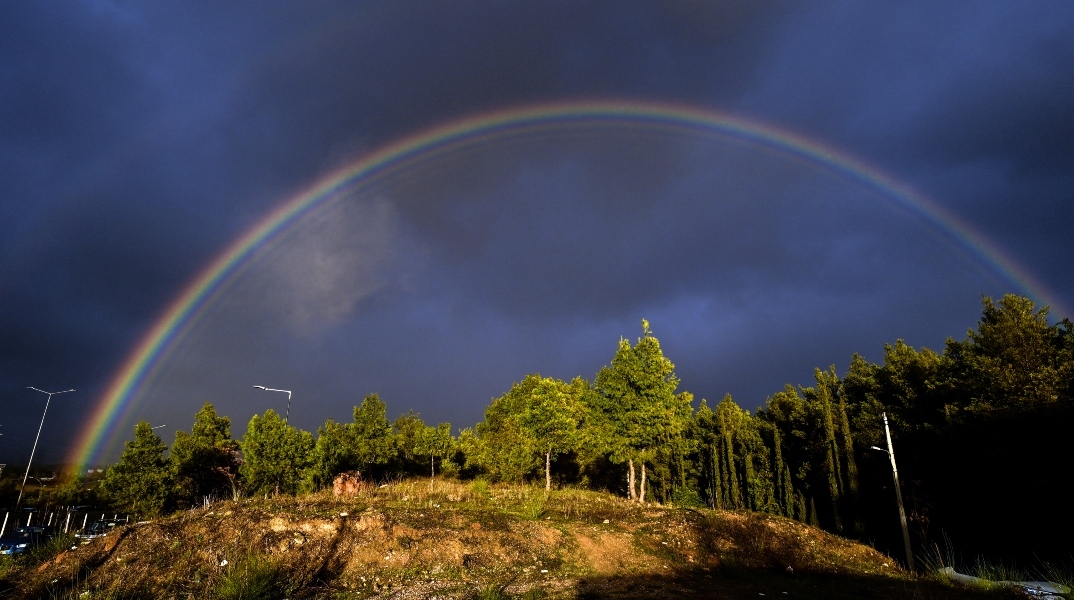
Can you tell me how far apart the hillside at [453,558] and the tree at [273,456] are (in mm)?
11236

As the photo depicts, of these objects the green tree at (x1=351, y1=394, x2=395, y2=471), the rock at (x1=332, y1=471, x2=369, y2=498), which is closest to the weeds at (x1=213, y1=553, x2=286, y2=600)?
the rock at (x1=332, y1=471, x2=369, y2=498)

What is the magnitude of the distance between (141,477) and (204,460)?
3.60 meters

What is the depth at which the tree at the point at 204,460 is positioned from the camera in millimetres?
35250

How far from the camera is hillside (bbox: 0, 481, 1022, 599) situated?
13.4m

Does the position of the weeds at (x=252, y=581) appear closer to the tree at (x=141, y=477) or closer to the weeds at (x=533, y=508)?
the weeds at (x=533, y=508)

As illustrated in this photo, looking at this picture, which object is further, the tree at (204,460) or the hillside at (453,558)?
the tree at (204,460)

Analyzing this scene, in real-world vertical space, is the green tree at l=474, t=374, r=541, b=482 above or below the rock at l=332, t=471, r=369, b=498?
above

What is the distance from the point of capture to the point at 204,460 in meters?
36.0

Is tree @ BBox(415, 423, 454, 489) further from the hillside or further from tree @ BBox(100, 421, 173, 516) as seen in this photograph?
the hillside

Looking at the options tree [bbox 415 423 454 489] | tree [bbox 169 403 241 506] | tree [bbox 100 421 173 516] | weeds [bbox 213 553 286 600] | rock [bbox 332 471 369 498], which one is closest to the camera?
weeds [bbox 213 553 286 600]

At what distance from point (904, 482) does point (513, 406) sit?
27.6 meters

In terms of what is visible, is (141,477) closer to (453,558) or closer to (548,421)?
(548,421)

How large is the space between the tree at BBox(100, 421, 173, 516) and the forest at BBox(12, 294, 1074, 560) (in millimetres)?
78

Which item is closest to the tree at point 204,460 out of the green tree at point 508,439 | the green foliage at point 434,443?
the green foliage at point 434,443
